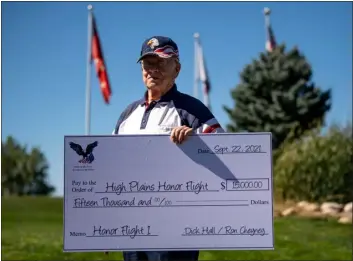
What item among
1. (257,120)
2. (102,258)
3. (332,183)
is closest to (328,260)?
(102,258)

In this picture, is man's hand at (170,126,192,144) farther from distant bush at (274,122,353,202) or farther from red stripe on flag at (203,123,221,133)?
distant bush at (274,122,353,202)

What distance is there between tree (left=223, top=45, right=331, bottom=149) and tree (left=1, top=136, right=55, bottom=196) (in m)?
13.0

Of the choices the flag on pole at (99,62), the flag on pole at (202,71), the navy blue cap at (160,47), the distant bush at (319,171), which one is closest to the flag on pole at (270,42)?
the flag on pole at (202,71)

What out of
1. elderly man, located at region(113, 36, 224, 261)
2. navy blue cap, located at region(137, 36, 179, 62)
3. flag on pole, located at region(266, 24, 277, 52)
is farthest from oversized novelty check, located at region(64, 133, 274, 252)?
flag on pole, located at region(266, 24, 277, 52)

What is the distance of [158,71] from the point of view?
346 centimetres

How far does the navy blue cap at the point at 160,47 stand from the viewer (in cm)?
342

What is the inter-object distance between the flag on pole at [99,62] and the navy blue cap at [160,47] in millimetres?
13004

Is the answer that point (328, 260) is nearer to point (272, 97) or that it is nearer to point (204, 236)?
point (204, 236)

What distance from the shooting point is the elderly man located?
340 centimetres

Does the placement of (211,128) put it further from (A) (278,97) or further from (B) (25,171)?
(B) (25,171)

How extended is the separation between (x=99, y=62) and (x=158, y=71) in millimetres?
13581

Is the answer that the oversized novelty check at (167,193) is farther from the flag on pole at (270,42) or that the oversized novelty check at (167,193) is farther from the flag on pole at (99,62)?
the flag on pole at (270,42)

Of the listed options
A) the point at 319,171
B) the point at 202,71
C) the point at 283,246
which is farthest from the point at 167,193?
the point at 202,71

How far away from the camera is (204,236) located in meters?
3.25
